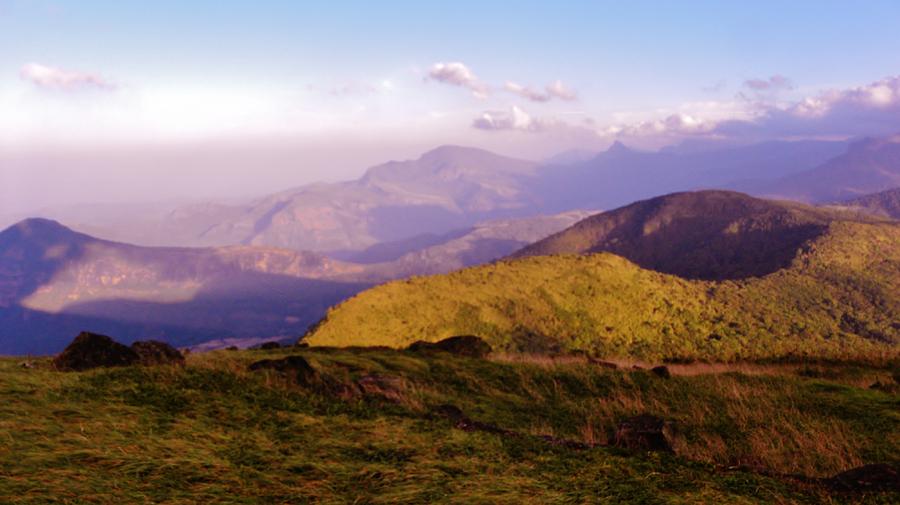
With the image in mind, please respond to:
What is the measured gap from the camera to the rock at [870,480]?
6841 millimetres

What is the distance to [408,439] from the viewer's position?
353 inches

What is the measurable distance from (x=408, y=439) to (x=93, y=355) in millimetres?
10116

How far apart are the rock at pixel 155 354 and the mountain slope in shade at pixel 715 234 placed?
10740 centimetres

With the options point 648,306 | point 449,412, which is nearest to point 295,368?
point 449,412

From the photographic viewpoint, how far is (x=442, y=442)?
29.0 feet

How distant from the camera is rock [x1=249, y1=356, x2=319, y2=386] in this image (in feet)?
42.3

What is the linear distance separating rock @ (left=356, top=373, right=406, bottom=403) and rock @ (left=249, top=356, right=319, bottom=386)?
1242 millimetres

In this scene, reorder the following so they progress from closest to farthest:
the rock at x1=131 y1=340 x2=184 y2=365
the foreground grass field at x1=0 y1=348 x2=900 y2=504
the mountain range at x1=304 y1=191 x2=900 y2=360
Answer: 1. the foreground grass field at x1=0 y1=348 x2=900 y2=504
2. the rock at x1=131 y1=340 x2=184 y2=365
3. the mountain range at x1=304 y1=191 x2=900 y2=360

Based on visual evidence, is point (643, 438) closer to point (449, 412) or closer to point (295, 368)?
point (449, 412)

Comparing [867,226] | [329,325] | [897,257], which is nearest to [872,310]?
[897,257]

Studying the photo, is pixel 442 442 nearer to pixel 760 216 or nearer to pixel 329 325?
pixel 329 325

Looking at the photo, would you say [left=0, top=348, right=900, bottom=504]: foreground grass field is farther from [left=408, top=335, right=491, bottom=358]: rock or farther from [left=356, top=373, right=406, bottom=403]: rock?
[left=408, top=335, right=491, bottom=358]: rock

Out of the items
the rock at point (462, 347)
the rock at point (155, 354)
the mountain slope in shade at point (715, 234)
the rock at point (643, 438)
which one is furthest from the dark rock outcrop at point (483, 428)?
the mountain slope in shade at point (715, 234)

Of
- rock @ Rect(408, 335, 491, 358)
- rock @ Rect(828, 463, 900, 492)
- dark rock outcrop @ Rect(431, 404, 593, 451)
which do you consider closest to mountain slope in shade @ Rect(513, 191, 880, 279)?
rock @ Rect(408, 335, 491, 358)
